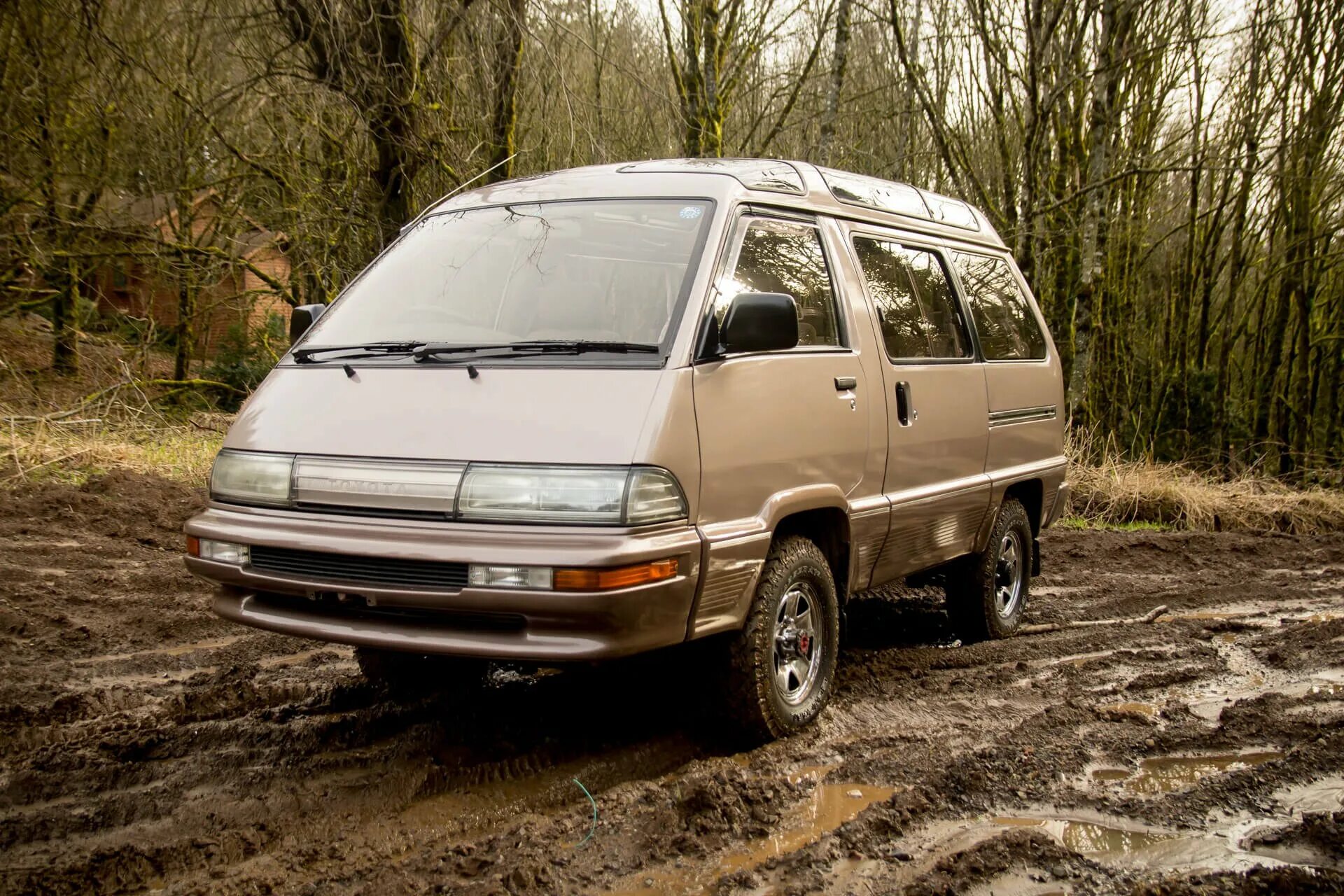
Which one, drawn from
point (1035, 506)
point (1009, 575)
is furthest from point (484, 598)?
point (1035, 506)

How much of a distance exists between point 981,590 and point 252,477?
3.78m

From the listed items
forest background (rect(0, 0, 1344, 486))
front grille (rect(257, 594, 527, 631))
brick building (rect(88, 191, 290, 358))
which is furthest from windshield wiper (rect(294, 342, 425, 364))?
brick building (rect(88, 191, 290, 358))

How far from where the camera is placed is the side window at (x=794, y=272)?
4.33m

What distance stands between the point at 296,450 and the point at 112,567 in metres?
3.95

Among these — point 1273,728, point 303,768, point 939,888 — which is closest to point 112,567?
point 303,768

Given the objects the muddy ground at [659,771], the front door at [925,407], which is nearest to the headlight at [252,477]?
the muddy ground at [659,771]

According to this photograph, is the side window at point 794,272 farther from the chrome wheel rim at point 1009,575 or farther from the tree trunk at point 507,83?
the tree trunk at point 507,83

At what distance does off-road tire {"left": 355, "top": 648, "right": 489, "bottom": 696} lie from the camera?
4.77 meters

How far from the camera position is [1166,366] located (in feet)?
66.8

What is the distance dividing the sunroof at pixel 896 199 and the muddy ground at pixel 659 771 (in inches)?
86.9

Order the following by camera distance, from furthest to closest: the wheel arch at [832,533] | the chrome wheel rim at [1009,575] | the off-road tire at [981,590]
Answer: the chrome wheel rim at [1009,575] → the off-road tire at [981,590] → the wheel arch at [832,533]

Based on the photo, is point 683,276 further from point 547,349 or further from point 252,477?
point 252,477

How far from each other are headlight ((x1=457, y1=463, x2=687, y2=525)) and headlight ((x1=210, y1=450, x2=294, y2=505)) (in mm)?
728

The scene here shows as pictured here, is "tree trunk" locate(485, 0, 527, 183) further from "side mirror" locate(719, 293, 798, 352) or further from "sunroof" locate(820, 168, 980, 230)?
"side mirror" locate(719, 293, 798, 352)
